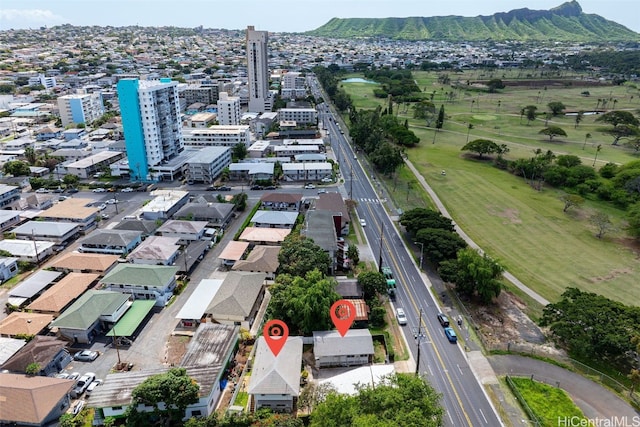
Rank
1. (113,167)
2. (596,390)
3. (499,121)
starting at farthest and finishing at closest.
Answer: (499,121) < (113,167) < (596,390)

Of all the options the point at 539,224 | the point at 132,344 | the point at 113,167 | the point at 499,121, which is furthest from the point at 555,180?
the point at 113,167

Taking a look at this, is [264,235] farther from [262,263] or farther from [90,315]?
[90,315]

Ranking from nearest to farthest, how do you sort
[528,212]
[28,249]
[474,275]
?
[474,275] → [28,249] → [528,212]

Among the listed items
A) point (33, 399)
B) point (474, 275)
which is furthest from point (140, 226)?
point (474, 275)

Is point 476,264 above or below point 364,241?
above

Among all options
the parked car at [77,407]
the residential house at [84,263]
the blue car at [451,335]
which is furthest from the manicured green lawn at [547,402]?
the residential house at [84,263]

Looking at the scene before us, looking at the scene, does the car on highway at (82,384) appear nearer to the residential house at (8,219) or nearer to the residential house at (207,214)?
the residential house at (207,214)

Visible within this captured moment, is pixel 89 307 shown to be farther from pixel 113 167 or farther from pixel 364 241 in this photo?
pixel 113 167
